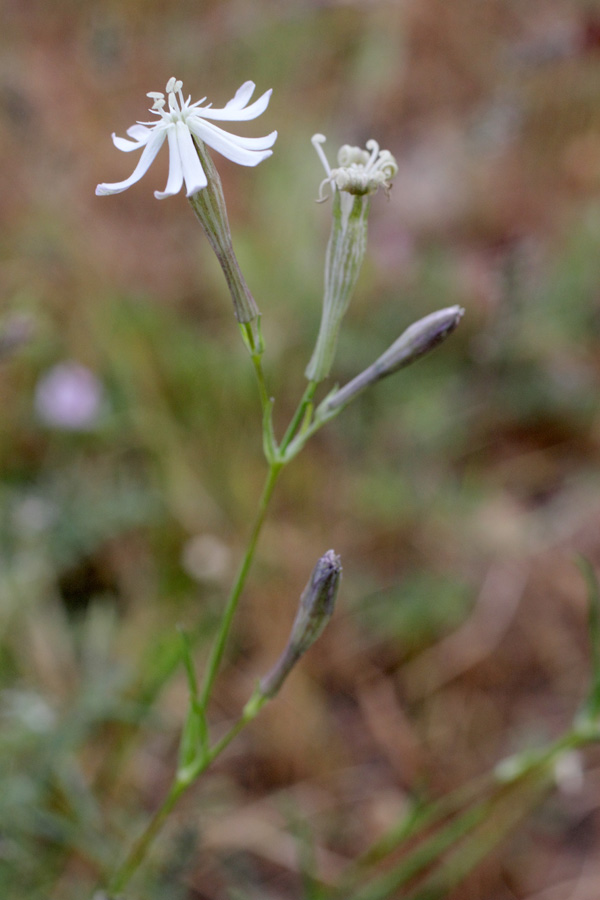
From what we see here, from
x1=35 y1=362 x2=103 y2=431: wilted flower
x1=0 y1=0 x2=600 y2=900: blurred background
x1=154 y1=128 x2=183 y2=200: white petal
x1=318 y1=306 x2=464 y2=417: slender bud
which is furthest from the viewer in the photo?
x1=35 y1=362 x2=103 y2=431: wilted flower

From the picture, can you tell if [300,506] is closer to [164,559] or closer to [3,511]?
[164,559]

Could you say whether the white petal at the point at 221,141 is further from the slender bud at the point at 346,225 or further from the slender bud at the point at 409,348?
the slender bud at the point at 409,348

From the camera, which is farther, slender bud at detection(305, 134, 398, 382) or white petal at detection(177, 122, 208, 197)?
slender bud at detection(305, 134, 398, 382)

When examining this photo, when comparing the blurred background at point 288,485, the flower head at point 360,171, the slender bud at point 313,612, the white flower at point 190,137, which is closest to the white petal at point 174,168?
the white flower at point 190,137

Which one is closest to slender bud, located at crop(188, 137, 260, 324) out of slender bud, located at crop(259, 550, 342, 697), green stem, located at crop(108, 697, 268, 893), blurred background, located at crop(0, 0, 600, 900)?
slender bud, located at crop(259, 550, 342, 697)

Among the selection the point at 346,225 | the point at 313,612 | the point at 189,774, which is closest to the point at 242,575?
the point at 313,612

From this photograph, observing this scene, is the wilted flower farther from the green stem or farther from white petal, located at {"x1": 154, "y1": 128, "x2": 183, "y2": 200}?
white petal, located at {"x1": 154, "y1": 128, "x2": 183, "y2": 200}

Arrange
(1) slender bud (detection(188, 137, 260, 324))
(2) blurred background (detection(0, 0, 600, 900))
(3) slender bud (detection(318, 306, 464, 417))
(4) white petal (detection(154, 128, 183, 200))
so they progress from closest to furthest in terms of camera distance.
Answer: (4) white petal (detection(154, 128, 183, 200))
(1) slender bud (detection(188, 137, 260, 324))
(3) slender bud (detection(318, 306, 464, 417))
(2) blurred background (detection(0, 0, 600, 900))
